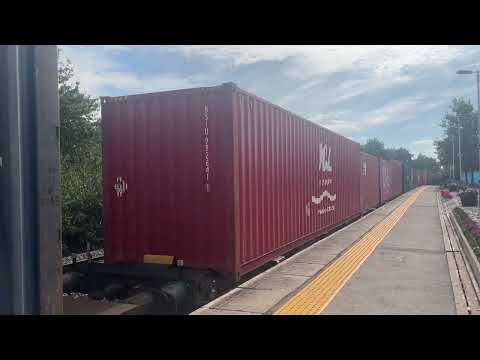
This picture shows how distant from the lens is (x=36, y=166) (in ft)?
10.9

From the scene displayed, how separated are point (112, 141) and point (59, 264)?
451cm

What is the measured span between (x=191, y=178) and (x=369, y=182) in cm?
1935

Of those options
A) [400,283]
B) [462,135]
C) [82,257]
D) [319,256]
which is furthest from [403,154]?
[82,257]

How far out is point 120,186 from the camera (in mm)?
7652

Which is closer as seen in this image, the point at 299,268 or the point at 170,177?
the point at 170,177

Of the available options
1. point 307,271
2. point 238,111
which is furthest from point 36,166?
point 307,271

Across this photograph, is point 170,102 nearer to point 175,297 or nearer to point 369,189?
point 175,297

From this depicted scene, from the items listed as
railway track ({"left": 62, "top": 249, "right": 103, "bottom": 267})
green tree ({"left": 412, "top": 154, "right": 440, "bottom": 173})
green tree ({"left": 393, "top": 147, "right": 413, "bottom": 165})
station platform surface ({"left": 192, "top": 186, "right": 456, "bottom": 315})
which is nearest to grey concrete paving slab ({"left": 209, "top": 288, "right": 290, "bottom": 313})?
station platform surface ({"left": 192, "top": 186, "right": 456, "bottom": 315})

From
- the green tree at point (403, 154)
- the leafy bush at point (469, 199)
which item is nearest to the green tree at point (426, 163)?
the green tree at point (403, 154)

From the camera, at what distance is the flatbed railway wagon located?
6906mm

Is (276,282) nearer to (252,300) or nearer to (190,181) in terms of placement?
(252,300)

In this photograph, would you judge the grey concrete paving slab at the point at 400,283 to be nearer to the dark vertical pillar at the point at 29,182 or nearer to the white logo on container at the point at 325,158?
the white logo on container at the point at 325,158

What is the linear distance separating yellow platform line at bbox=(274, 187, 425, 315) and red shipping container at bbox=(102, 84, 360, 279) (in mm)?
1135

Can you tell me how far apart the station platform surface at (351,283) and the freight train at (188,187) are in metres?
0.58
